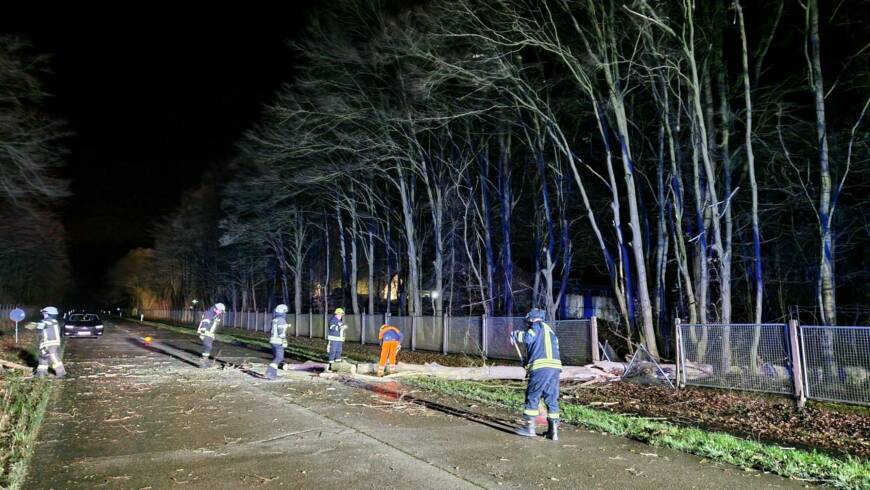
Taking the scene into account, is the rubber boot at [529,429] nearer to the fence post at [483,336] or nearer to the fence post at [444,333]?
the fence post at [483,336]

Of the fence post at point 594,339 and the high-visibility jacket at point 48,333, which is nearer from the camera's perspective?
the high-visibility jacket at point 48,333

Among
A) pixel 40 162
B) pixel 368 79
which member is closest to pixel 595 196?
pixel 368 79

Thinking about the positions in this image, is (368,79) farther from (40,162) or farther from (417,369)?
(417,369)

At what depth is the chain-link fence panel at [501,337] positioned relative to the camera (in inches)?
711

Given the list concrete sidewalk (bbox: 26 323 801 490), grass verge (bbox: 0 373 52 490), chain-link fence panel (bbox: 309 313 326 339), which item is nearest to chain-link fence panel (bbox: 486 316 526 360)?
concrete sidewalk (bbox: 26 323 801 490)

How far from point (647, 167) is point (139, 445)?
1960 cm

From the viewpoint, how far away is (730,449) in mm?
A: 7098

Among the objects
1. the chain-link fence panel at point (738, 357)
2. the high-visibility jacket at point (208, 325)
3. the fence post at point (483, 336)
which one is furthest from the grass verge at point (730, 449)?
the high-visibility jacket at point (208, 325)

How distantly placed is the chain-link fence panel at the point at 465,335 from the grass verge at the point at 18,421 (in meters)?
11.7

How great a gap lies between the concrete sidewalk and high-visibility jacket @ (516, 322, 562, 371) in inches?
37.4

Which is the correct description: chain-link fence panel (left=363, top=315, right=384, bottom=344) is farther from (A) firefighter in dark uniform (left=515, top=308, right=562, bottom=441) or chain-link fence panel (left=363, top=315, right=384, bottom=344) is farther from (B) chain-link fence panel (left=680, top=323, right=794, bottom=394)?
(A) firefighter in dark uniform (left=515, top=308, right=562, bottom=441)

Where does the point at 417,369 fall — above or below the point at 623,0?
below

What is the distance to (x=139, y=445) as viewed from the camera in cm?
732

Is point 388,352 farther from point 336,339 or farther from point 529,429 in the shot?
point 529,429
